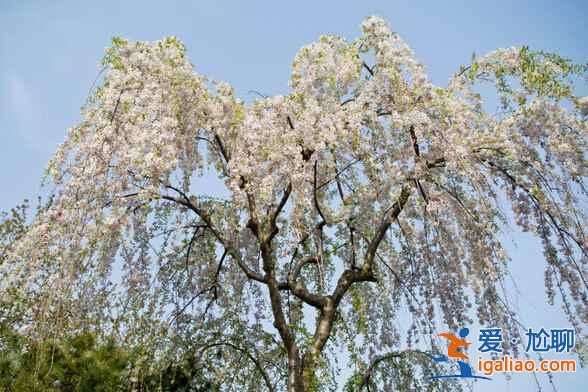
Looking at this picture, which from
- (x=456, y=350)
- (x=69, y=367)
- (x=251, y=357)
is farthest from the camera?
(x=251, y=357)

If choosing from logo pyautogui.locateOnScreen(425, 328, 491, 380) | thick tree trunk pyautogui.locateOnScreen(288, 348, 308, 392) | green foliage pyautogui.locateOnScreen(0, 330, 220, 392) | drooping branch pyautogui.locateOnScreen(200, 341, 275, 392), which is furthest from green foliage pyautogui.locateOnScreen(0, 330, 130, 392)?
logo pyautogui.locateOnScreen(425, 328, 491, 380)

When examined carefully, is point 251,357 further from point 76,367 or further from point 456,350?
point 456,350

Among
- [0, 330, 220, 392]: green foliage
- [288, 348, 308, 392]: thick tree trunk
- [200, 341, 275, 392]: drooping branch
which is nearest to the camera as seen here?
[0, 330, 220, 392]: green foliage

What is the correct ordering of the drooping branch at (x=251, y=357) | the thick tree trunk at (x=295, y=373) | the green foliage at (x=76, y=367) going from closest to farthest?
1. the green foliage at (x=76, y=367)
2. the thick tree trunk at (x=295, y=373)
3. the drooping branch at (x=251, y=357)

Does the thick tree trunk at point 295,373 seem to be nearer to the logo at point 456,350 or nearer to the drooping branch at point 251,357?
the drooping branch at point 251,357

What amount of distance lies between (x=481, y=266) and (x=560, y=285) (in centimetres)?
91

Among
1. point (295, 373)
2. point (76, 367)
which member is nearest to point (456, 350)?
point (295, 373)

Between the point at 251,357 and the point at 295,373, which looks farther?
the point at 251,357

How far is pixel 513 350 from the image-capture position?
539 cm

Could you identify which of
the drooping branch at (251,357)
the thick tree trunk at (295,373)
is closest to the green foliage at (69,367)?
the drooping branch at (251,357)

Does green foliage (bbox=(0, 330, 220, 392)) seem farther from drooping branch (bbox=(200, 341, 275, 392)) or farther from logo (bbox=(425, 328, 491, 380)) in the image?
logo (bbox=(425, 328, 491, 380))

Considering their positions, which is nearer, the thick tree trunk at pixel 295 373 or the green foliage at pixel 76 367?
the green foliage at pixel 76 367

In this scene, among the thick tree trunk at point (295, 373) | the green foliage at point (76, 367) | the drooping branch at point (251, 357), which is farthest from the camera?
the drooping branch at point (251, 357)

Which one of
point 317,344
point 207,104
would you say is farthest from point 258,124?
point 317,344
